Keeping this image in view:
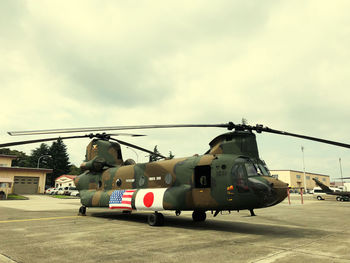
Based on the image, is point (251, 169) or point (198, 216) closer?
point (251, 169)

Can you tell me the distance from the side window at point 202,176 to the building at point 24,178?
4896cm

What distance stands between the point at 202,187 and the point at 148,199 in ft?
9.90

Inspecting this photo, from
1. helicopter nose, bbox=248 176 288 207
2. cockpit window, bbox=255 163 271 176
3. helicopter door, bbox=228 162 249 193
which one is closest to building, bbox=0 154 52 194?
helicopter door, bbox=228 162 249 193

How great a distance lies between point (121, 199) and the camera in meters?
14.2

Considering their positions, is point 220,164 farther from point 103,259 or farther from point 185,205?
point 103,259

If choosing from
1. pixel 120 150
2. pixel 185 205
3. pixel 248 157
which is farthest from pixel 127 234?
pixel 120 150

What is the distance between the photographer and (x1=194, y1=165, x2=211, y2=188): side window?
11.4 meters

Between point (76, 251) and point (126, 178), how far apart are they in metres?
7.99

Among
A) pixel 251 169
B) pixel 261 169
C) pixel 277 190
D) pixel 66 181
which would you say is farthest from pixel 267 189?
pixel 66 181

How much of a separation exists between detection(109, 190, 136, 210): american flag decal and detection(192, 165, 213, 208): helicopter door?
4051mm

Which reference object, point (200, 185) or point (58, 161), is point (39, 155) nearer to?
point (58, 161)

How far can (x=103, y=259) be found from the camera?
20.5 ft

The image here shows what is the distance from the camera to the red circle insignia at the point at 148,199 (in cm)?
1259

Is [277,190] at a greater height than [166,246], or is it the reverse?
[277,190]
